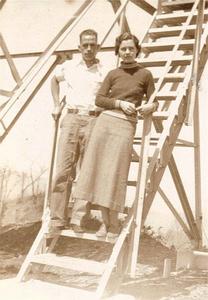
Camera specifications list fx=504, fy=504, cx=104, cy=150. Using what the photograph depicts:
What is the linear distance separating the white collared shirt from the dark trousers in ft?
0.49

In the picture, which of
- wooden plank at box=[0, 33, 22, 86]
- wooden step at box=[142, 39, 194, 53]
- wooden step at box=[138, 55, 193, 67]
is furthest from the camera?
wooden plank at box=[0, 33, 22, 86]

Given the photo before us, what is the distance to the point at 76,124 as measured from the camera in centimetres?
472

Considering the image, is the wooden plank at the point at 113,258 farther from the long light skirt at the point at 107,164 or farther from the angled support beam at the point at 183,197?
the angled support beam at the point at 183,197

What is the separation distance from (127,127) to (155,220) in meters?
6.31

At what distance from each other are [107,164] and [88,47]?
113 cm

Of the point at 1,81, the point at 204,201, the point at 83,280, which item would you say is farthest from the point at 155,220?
the point at 1,81

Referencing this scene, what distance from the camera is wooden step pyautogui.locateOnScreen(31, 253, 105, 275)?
168 inches

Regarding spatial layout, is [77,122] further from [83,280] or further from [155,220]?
[155,220]

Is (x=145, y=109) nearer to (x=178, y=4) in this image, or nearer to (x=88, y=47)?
(x=88, y=47)

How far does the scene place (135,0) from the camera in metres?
7.22

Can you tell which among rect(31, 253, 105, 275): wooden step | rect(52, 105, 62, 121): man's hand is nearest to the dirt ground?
rect(31, 253, 105, 275): wooden step

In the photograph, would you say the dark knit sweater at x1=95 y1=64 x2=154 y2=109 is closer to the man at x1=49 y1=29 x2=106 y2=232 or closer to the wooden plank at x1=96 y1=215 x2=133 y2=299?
the man at x1=49 y1=29 x2=106 y2=232

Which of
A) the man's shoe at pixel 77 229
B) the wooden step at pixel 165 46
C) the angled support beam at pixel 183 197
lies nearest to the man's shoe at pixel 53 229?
the man's shoe at pixel 77 229

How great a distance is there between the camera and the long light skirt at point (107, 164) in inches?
173
